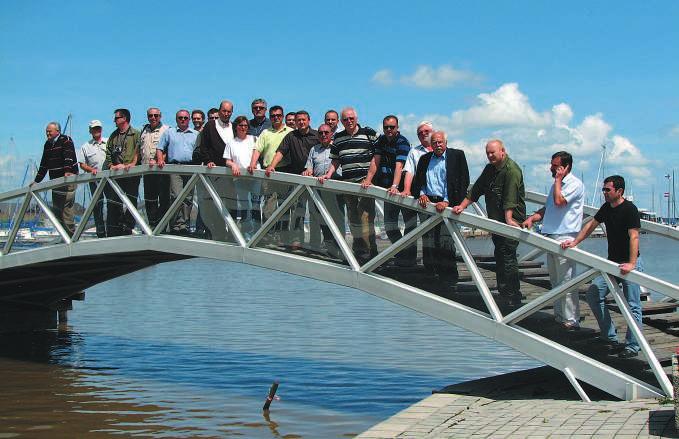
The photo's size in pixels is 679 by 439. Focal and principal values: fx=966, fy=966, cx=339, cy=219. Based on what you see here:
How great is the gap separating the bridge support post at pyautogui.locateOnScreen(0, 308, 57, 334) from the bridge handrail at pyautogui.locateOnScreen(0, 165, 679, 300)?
7623 mm

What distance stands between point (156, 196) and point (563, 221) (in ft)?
19.9

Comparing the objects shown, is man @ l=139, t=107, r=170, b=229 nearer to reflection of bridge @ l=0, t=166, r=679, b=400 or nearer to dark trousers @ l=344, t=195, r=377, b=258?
reflection of bridge @ l=0, t=166, r=679, b=400

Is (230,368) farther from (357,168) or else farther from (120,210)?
(357,168)

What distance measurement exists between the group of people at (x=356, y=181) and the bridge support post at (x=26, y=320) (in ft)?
22.0

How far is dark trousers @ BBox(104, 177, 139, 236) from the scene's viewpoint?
1377 centimetres

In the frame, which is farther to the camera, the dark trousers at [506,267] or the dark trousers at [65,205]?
the dark trousers at [65,205]

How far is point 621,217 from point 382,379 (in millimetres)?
6325

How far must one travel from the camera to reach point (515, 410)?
880cm

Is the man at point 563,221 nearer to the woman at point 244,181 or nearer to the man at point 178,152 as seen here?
the woman at point 244,181

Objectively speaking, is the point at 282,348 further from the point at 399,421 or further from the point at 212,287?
the point at 212,287

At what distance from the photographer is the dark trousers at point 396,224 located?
10.5 m

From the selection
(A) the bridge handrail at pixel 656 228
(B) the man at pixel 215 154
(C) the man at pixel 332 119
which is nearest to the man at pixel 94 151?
(B) the man at pixel 215 154

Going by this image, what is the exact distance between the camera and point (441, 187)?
10250mm

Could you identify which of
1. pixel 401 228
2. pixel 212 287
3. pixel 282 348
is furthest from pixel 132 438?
pixel 212 287
